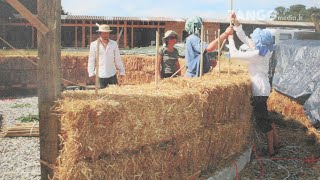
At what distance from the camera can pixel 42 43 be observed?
3.62 m

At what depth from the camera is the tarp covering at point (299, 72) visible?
318 inches

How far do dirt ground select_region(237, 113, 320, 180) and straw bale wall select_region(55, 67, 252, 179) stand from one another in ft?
2.02

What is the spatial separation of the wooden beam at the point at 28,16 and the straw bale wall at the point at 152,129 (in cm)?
68

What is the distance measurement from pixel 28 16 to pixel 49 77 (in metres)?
0.59

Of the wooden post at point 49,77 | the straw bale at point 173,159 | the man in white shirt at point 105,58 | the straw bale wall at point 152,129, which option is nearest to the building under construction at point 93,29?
the man in white shirt at point 105,58

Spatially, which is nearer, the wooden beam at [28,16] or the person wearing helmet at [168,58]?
the wooden beam at [28,16]

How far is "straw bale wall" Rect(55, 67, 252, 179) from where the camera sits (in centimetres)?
360

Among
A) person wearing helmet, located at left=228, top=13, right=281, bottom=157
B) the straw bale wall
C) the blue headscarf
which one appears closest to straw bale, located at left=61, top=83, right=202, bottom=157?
the straw bale wall

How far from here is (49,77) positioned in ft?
12.0

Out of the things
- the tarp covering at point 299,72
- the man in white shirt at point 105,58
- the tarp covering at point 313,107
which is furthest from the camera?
the tarp covering at point 299,72

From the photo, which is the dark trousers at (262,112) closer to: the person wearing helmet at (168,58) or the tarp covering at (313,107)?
the tarp covering at (313,107)

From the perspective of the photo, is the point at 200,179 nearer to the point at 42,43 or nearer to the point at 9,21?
the point at 42,43

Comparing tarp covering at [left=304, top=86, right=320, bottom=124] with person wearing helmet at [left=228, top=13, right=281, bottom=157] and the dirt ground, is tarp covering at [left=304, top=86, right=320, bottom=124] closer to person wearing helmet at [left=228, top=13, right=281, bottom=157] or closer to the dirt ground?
the dirt ground

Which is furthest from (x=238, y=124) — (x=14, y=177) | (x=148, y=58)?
(x=148, y=58)
